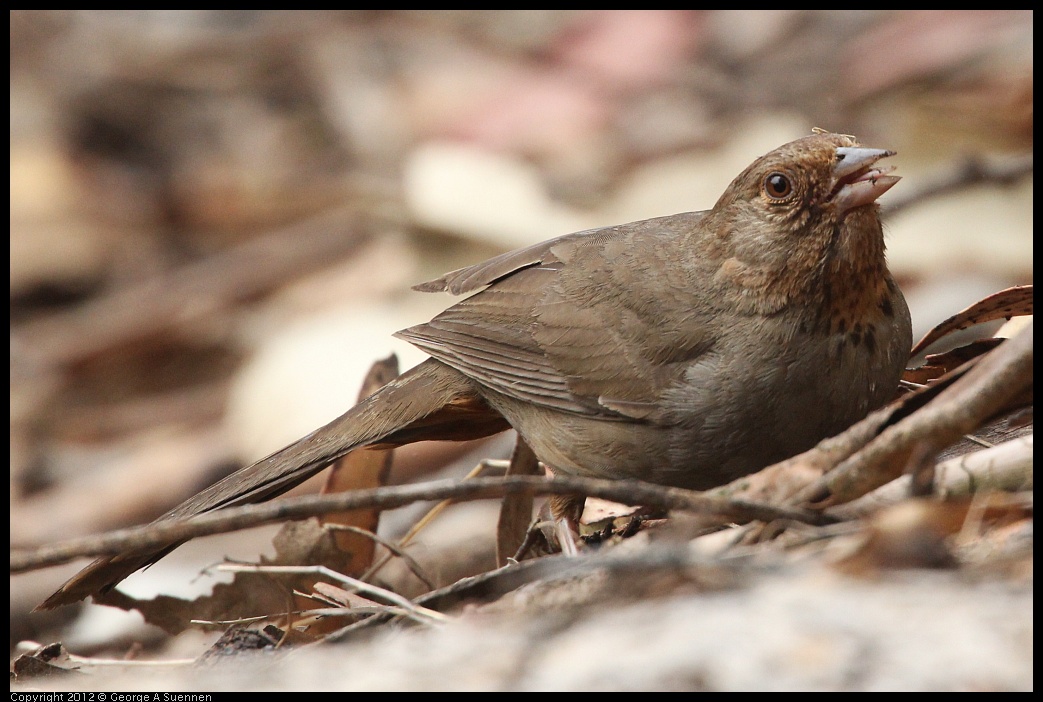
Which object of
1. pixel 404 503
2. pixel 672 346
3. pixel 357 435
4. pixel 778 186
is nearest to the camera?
pixel 404 503

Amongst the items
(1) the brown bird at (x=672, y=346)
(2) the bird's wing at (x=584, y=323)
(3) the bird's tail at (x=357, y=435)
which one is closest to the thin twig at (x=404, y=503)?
(1) the brown bird at (x=672, y=346)

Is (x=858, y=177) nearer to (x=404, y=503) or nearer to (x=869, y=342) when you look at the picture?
(x=869, y=342)

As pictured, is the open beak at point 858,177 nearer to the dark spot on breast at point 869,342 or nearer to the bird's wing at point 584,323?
the dark spot on breast at point 869,342

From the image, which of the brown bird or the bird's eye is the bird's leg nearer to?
the brown bird

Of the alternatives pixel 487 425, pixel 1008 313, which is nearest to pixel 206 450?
pixel 487 425

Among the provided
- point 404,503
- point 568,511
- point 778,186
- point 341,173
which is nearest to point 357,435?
point 568,511

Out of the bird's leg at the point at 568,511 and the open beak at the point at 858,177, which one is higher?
the open beak at the point at 858,177

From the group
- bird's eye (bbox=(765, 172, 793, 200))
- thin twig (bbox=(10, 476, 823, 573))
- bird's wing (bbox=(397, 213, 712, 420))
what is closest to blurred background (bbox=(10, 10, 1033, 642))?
bird's wing (bbox=(397, 213, 712, 420))
